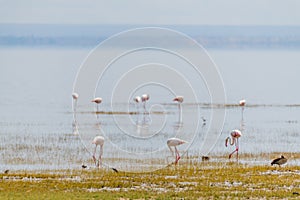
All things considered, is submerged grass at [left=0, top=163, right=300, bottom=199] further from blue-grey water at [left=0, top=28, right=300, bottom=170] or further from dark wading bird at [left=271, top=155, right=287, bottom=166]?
blue-grey water at [left=0, top=28, right=300, bottom=170]

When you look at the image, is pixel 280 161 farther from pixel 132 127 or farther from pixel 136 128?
pixel 132 127

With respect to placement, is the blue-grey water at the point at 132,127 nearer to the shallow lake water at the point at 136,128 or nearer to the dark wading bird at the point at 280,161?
the shallow lake water at the point at 136,128

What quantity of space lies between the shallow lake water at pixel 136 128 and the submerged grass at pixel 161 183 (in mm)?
1716

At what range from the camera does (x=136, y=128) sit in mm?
29828

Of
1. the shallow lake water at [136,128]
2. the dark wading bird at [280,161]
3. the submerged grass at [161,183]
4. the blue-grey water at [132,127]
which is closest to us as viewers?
the submerged grass at [161,183]

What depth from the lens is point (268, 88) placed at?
51.0 m

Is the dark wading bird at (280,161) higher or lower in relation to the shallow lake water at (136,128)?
lower

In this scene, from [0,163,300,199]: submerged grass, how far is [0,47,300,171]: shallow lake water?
1.72 meters

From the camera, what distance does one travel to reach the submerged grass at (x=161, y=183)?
16.1 meters

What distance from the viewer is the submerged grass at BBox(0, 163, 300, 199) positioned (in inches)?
635

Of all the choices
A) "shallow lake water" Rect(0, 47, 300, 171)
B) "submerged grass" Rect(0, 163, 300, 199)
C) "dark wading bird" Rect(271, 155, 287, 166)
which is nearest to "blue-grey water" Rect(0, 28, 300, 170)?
"shallow lake water" Rect(0, 47, 300, 171)

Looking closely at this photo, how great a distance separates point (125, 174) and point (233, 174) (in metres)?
2.50

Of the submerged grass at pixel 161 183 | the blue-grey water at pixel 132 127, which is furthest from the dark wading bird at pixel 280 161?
the blue-grey water at pixel 132 127

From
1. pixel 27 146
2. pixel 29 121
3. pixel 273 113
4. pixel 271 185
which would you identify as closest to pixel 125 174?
pixel 271 185
